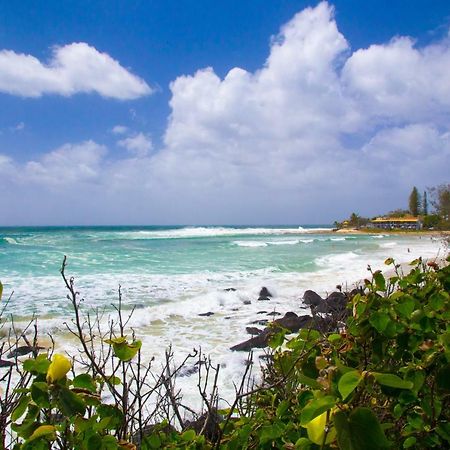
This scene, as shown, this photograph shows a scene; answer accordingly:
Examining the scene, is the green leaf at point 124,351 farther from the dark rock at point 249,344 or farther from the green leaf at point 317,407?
the dark rock at point 249,344

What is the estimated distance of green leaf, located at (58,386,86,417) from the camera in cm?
83

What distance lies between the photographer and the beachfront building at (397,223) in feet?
281

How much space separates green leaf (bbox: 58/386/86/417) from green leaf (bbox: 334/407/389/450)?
54cm

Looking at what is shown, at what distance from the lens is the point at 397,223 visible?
90250 millimetres

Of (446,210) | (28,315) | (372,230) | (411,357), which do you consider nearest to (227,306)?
(28,315)

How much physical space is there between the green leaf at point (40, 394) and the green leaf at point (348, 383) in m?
0.64

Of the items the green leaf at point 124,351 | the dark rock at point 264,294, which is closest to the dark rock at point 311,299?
the dark rock at point 264,294

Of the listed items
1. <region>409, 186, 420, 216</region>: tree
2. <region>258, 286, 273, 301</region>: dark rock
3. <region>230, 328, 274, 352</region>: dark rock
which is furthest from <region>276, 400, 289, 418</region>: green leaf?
<region>409, 186, 420, 216</region>: tree

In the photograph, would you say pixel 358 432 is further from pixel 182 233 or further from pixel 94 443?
pixel 182 233

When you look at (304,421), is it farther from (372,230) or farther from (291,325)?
(372,230)

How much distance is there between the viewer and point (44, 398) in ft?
2.85

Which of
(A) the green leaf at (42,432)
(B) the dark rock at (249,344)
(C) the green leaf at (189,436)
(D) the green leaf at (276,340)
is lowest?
(B) the dark rock at (249,344)

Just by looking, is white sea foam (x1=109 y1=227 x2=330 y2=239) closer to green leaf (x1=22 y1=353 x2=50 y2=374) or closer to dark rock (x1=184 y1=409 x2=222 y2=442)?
dark rock (x1=184 y1=409 x2=222 y2=442)

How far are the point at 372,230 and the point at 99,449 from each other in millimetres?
91844
